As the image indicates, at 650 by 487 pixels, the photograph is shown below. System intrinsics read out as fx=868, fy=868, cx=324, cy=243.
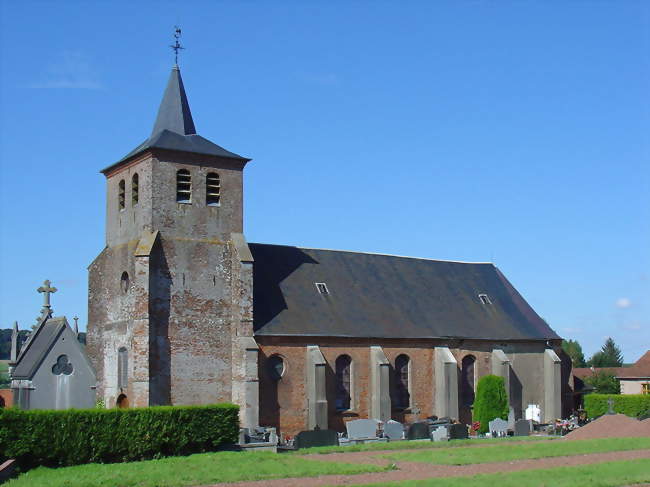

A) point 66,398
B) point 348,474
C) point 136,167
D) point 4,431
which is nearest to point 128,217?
point 136,167

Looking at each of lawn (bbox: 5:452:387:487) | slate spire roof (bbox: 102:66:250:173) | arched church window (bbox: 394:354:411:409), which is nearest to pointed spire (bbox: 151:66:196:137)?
slate spire roof (bbox: 102:66:250:173)

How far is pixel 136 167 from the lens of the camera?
38906mm

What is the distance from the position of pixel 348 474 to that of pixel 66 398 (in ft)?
65.6

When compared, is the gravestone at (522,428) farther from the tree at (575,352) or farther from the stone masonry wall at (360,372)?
the tree at (575,352)

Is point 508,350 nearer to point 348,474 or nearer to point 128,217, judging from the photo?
point 128,217

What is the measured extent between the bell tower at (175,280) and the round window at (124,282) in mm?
53

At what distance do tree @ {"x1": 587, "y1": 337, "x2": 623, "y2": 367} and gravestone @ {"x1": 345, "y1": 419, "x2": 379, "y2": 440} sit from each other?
69.0 meters

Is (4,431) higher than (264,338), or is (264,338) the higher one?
(264,338)

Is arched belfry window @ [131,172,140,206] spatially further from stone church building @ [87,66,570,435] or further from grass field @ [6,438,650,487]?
grass field @ [6,438,650,487]

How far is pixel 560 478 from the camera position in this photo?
2053 centimetres

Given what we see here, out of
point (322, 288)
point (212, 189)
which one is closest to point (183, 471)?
point (212, 189)

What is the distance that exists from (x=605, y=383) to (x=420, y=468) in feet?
151

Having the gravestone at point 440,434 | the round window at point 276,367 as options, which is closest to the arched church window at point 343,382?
the round window at point 276,367

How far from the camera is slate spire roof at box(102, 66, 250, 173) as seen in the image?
38844 mm
